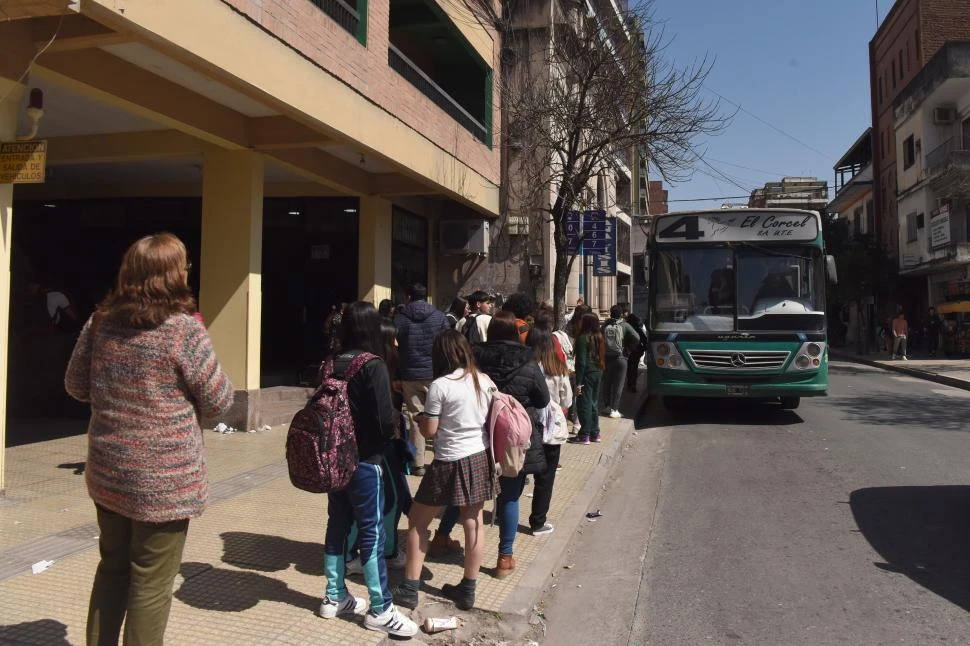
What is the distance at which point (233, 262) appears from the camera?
10.2 m

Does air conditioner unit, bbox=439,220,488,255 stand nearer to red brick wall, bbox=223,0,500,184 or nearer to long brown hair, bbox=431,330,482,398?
red brick wall, bbox=223,0,500,184

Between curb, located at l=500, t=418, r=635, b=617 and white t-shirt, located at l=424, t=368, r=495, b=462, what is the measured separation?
105cm

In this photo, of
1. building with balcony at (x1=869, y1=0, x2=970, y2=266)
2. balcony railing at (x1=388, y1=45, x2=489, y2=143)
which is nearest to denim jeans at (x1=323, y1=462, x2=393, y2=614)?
balcony railing at (x1=388, y1=45, x2=489, y2=143)

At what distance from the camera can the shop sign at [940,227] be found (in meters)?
30.3

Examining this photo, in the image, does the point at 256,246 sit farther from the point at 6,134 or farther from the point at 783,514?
the point at 783,514

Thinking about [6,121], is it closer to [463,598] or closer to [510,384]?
[510,384]

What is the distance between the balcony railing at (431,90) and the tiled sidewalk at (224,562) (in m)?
7.12

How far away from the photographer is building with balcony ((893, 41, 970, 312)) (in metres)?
30.3

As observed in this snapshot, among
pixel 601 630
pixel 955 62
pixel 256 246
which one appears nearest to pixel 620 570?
pixel 601 630

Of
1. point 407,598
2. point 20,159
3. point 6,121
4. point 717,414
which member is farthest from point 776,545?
point 717,414

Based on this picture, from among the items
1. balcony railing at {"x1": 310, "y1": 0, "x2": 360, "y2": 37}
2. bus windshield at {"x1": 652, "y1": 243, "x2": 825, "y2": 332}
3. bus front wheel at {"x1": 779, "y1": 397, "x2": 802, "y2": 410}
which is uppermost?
balcony railing at {"x1": 310, "y1": 0, "x2": 360, "y2": 37}

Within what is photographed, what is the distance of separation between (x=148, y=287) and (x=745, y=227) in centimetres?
1038

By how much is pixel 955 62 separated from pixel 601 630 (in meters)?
34.2

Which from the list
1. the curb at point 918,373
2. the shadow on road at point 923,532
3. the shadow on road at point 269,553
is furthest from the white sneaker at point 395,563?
the curb at point 918,373
